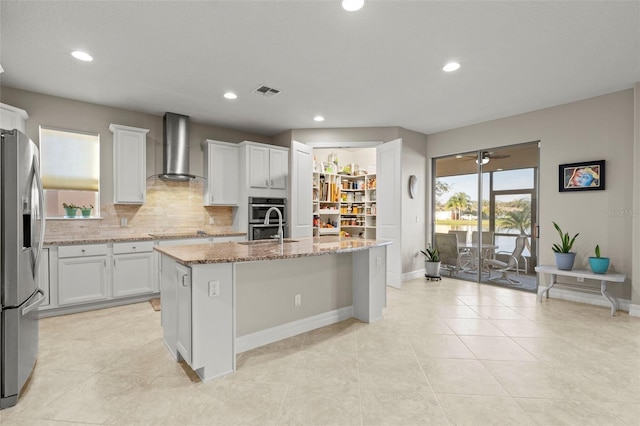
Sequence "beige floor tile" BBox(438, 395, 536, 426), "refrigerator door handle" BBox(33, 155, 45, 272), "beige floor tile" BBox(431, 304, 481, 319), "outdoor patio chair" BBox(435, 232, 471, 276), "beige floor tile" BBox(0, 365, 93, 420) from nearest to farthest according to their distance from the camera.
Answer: "beige floor tile" BBox(438, 395, 536, 426) < "beige floor tile" BBox(0, 365, 93, 420) < "refrigerator door handle" BBox(33, 155, 45, 272) < "beige floor tile" BBox(431, 304, 481, 319) < "outdoor patio chair" BBox(435, 232, 471, 276)

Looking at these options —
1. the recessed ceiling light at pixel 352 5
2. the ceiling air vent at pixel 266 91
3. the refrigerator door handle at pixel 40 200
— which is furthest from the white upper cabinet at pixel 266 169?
the recessed ceiling light at pixel 352 5

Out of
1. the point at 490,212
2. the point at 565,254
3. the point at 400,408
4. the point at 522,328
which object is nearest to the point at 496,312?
the point at 522,328

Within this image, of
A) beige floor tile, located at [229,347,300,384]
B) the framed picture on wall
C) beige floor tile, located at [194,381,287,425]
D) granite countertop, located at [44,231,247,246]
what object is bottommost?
beige floor tile, located at [194,381,287,425]

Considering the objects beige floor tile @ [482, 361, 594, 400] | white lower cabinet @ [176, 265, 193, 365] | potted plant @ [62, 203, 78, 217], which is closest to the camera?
beige floor tile @ [482, 361, 594, 400]

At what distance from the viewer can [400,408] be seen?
75.0 inches

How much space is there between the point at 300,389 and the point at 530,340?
7.65 feet

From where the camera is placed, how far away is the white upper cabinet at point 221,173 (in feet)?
16.3

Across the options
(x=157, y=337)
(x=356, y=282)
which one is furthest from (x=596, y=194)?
(x=157, y=337)

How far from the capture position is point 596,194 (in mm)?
4074

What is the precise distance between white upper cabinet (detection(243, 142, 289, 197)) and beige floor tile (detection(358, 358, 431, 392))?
3.45 m

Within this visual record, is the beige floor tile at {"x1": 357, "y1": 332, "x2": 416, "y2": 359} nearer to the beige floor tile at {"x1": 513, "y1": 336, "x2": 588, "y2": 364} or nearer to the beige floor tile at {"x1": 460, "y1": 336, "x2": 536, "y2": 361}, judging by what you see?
the beige floor tile at {"x1": 460, "y1": 336, "x2": 536, "y2": 361}

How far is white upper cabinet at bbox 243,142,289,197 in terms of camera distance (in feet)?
16.7

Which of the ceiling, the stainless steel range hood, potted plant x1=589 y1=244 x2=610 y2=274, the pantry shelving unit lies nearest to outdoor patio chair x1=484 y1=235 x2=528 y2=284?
potted plant x1=589 y1=244 x2=610 y2=274

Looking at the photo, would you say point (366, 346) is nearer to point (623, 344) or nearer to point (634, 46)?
point (623, 344)
